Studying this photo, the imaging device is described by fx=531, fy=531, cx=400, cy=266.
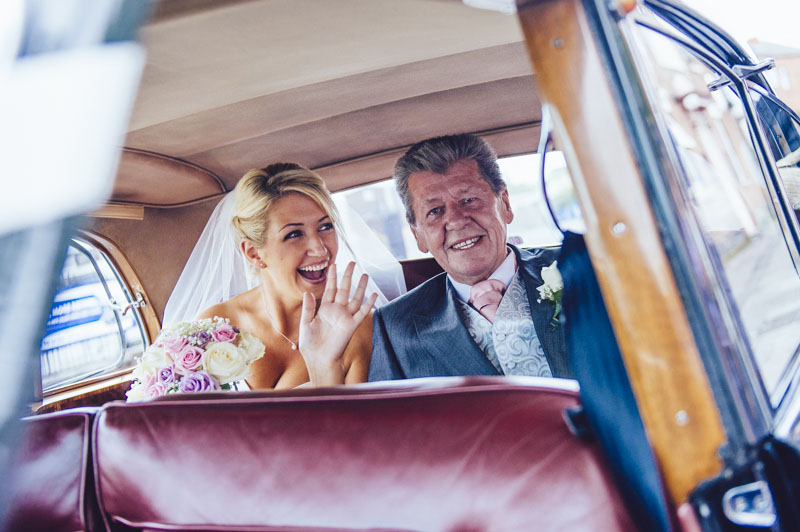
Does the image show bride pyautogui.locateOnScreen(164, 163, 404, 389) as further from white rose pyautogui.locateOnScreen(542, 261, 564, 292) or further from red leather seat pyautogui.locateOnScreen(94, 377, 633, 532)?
red leather seat pyautogui.locateOnScreen(94, 377, 633, 532)

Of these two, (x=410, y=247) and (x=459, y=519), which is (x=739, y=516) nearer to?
(x=459, y=519)

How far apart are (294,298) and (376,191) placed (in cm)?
75

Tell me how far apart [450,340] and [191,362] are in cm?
99

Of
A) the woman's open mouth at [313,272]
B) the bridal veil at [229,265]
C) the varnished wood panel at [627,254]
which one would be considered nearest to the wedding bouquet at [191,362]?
the woman's open mouth at [313,272]

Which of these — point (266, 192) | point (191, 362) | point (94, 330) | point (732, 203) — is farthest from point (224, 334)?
point (732, 203)

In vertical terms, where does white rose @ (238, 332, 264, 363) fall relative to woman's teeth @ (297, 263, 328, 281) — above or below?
below

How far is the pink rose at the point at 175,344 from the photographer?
204cm

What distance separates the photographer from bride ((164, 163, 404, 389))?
255 cm

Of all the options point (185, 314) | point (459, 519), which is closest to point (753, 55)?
point (459, 519)

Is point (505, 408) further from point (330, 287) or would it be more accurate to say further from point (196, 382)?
point (196, 382)

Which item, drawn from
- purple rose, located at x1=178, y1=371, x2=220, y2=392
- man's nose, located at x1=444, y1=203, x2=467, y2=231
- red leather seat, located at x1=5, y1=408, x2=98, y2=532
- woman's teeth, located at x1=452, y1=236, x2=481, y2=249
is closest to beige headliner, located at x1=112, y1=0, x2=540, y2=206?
man's nose, located at x1=444, y1=203, x2=467, y2=231

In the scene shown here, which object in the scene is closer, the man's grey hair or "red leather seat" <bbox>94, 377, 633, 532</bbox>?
"red leather seat" <bbox>94, 377, 633, 532</bbox>

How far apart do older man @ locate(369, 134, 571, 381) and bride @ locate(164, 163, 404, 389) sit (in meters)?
0.41

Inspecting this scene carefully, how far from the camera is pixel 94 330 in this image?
2.84 metres
